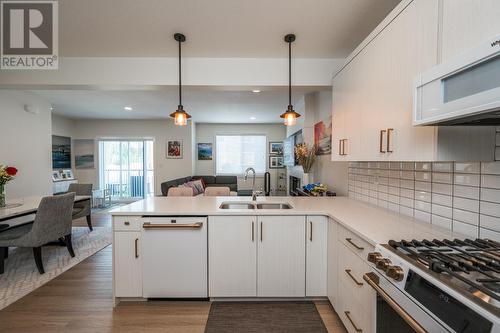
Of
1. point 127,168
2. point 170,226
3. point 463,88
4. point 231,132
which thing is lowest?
point 170,226

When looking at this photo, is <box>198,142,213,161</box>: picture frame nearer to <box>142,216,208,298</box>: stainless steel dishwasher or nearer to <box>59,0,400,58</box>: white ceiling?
<box>59,0,400,58</box>: white ceiling

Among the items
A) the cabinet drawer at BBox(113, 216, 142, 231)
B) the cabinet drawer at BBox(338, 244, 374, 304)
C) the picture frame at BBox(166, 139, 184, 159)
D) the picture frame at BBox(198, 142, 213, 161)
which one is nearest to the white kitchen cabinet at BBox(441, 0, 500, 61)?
the cabinet drawer at BBox(338, 244, 374, 304)

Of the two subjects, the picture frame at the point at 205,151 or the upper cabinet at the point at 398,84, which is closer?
the upper cabinet at the point at 398,84

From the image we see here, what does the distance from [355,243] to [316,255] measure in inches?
22.8

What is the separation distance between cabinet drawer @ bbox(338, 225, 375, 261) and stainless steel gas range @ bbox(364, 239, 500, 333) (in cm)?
17

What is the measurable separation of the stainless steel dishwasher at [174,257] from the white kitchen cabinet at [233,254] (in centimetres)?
8

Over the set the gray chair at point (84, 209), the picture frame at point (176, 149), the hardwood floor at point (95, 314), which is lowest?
the hardwood floor at point (95, 314)

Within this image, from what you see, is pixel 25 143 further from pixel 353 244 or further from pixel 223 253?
pixel 353 244

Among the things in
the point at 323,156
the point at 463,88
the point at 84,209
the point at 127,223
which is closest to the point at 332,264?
the point at 463,88

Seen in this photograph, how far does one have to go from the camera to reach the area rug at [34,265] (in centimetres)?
219

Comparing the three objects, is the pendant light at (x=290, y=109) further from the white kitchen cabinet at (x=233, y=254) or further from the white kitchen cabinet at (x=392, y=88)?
the white kitchen cabinet at (x=233, y=254)

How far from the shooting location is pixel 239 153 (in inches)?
295

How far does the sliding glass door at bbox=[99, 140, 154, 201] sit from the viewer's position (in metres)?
7.02

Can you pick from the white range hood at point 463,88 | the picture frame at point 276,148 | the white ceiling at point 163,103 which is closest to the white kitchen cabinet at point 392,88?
→ the white range hood at point 463,88
